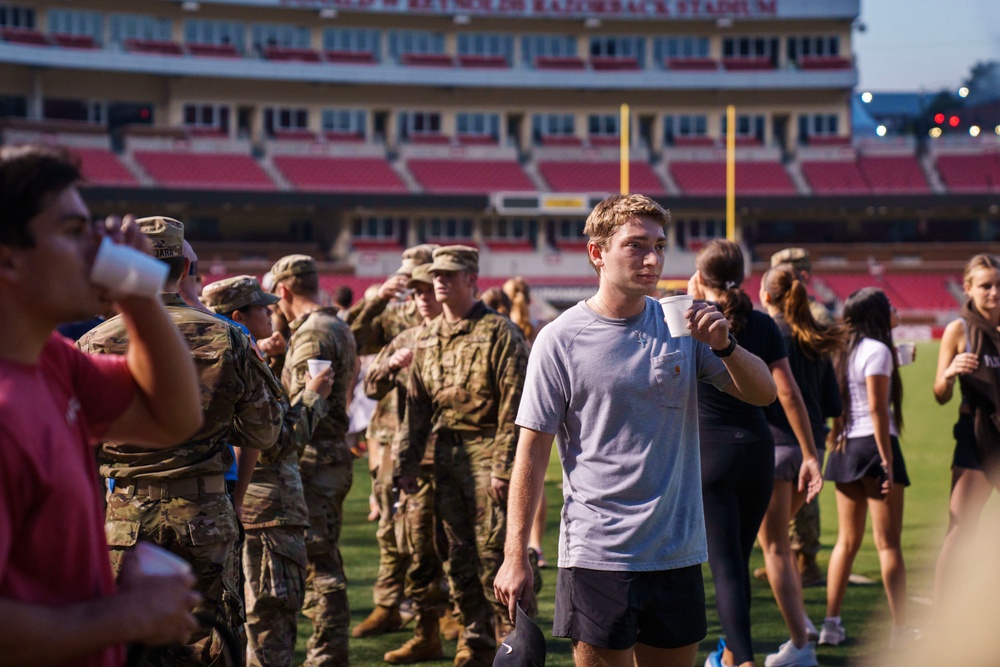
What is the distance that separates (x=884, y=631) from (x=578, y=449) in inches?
151

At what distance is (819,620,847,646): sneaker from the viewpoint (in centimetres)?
→ 654

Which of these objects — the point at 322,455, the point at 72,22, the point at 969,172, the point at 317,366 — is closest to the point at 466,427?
the point at 322,455

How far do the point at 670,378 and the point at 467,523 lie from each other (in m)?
2.64

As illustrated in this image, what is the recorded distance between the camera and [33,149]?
2.06 m

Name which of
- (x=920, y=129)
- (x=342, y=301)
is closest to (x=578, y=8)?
(x=920, y=129)

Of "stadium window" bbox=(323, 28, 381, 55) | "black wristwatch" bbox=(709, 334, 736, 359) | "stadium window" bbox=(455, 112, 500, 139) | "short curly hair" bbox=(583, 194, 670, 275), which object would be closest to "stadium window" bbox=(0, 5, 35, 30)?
"stadium window" bbox=(323, 28, 381, 55)

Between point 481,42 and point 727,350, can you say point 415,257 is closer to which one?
point 727,350

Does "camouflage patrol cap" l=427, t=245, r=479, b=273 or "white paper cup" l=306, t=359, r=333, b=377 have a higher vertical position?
"camouflage patrol cap" l=427, t=245, r=479, b=273

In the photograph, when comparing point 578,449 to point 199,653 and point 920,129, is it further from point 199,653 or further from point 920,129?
point 920,129

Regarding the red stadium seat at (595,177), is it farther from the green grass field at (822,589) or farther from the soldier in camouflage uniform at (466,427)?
the soldier in camouflage uniform at (466,427)

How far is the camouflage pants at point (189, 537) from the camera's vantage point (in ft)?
12.1

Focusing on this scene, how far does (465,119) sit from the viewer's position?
180 feet

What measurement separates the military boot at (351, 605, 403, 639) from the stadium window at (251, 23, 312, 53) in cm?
4915

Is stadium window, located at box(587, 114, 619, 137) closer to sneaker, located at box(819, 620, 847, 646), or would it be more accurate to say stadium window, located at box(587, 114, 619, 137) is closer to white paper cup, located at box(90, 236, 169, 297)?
sneaker, located at box(819, 620, 847, 646)
